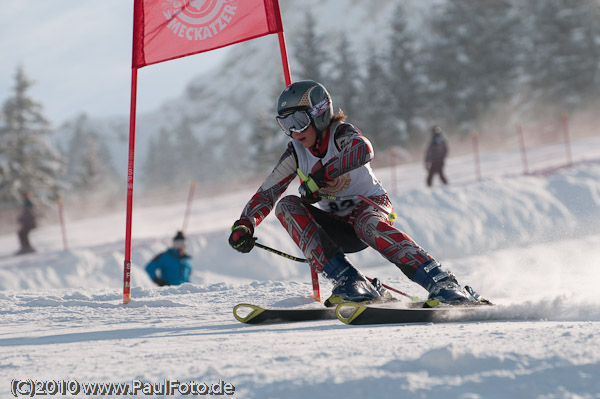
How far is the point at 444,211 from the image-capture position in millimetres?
13727

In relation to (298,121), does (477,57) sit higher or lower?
higher

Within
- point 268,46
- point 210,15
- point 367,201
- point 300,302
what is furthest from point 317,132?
point 268,46

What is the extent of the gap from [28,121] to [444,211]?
25.5 metres

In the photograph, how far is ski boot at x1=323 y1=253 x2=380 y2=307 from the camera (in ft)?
12.3

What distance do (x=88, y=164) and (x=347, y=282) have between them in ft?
169

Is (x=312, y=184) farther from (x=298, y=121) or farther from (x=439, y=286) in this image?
(x=439, y=286)

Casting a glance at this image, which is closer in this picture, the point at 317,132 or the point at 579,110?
the point at 317,132

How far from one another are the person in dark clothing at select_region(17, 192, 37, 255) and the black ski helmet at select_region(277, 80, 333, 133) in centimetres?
1368

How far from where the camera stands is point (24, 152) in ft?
102

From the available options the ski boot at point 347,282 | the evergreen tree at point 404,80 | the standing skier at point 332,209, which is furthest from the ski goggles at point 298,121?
the evergreen tree at point 404,80

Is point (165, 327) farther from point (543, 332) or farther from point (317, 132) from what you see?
point (543, 332)
